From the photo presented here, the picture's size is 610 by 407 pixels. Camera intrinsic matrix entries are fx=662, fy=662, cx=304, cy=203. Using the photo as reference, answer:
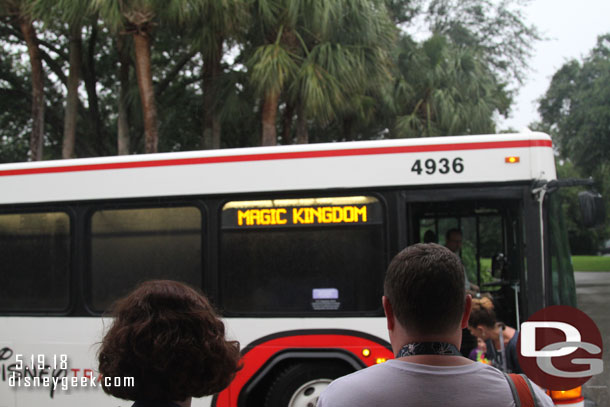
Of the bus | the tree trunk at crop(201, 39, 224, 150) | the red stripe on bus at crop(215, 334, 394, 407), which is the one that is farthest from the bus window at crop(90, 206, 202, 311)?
the tree trunk at crop(201, 39, 224, 150)

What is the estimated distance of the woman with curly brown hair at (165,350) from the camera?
171 centimetres

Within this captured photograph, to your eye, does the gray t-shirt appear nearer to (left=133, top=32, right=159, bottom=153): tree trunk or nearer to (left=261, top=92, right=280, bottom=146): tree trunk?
(left=261, top=92, right=280, bottom=146): tree trunk

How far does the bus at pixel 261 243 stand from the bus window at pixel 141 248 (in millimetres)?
11

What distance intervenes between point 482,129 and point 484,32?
11.4m

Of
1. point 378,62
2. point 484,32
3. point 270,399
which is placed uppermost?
point 484,32

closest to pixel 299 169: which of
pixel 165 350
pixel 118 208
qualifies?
pixel 118 208

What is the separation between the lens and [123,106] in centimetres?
1373

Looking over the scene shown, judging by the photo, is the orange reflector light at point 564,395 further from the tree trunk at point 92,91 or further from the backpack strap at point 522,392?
the tree trunk at point 92,91

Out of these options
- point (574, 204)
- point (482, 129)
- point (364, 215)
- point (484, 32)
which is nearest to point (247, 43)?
point (482, 129)

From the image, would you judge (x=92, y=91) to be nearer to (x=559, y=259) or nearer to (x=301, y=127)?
(x=301, y=127)

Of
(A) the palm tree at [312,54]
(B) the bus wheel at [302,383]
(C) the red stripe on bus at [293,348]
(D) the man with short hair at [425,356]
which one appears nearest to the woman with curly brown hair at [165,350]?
(D) the man with short hair at [425,356]

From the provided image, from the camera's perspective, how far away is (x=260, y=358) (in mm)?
5547

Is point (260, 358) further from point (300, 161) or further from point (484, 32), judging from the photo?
point (484, 32)

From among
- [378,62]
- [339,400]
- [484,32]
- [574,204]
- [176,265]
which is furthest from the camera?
[574,204]
